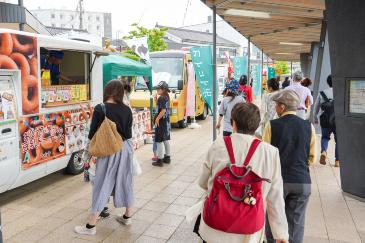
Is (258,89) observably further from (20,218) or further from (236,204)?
(236,204)

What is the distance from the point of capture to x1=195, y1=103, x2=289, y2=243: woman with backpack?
91.6 inches

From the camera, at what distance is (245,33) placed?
36.1 feet

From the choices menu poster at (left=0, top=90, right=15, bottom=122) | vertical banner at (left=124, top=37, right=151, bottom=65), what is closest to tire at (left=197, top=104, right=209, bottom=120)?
vertical banner at (left=124, top=37, right=151, bottom=65)

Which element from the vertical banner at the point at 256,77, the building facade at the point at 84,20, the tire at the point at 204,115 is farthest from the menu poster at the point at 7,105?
the building facade at the point at 84,20

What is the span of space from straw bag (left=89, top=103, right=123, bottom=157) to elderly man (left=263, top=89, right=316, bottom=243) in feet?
5.46

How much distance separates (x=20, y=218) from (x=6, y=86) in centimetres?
174

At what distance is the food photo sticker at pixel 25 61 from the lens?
4.78 metres

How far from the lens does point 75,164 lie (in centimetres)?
674

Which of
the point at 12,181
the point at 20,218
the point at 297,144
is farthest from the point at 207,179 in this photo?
the point at 12,181

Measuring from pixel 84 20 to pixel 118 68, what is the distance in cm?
7710

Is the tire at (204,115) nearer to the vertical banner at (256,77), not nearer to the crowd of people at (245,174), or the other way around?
the vertical banner at (256,77)

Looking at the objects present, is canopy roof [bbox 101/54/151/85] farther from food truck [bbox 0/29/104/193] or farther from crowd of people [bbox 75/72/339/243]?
crowd of people [bbox 75/72/339/243]

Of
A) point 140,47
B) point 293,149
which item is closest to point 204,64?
point 140,47

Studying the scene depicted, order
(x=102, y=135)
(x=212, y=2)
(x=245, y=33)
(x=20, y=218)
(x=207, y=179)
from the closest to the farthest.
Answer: (x=207, y=179) < (x=102, y=135) < (x=20, y=218) < (x=212, y=2) < (x=245, y=33)
